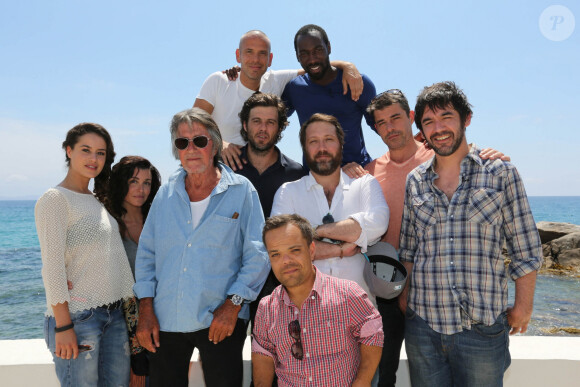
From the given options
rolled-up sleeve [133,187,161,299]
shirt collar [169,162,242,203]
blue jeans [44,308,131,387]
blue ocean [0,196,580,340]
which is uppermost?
shirt collar [169,162,242,203]

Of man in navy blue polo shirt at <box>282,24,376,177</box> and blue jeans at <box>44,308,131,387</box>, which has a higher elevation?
man in navy blue polo shirt at <box>282,24,376,177</box>

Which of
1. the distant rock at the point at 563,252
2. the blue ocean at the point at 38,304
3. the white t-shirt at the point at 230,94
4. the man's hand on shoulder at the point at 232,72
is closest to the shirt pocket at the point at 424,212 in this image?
the white t-shirt at the point at 230,94

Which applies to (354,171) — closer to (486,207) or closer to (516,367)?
(486,207)

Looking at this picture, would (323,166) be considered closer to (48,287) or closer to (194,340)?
(194,340)

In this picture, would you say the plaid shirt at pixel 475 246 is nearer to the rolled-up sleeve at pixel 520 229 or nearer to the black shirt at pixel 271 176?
the rolled-up sleeve at pixel 520 229

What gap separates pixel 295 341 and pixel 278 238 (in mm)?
634

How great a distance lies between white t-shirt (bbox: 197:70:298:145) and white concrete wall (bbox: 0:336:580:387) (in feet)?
7.65

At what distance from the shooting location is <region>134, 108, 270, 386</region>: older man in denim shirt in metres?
2.76

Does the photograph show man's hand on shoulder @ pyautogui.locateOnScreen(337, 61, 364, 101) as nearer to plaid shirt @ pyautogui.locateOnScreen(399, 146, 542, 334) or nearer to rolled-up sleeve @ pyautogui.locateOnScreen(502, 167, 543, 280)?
plaid shirt @ pyautogui.locateOnScreen(399, 146, 542, 334)

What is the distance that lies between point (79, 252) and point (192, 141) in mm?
1143

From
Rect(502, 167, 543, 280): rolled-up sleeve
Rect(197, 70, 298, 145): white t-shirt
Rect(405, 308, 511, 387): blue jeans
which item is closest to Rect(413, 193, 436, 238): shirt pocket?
Rect(502, 167, 543, 280): rolled-up sleeve

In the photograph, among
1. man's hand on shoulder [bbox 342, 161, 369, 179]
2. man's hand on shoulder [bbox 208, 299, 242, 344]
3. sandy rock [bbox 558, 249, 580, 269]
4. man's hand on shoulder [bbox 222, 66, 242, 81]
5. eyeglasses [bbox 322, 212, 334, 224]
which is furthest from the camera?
sandy rock [bbox 558, 249, 580, 269]

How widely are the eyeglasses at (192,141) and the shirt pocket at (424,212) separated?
5.32 feet

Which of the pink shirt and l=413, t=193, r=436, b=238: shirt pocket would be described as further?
the pink shirt
